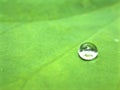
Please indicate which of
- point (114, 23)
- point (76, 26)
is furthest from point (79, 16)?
point (114, 23)

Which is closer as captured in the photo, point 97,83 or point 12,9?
point 97,83

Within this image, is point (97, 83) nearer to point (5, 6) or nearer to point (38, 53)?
point (38, 53)

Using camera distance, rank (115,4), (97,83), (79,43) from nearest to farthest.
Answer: (97,83)
(79,43)
(115,4)
